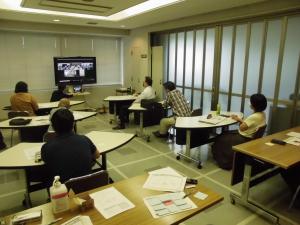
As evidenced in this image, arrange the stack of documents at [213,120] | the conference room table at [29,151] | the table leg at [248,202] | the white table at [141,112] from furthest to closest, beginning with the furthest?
the white table at [141,112], the stack of documents at [213,120], the table leg at [248,202], the conference room table at [29,151]

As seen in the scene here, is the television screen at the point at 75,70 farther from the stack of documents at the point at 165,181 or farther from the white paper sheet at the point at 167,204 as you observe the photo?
the white paper sheet at the point at 167,204

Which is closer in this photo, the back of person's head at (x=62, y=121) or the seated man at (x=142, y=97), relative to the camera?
the back of person's head at (x=62, y=121)

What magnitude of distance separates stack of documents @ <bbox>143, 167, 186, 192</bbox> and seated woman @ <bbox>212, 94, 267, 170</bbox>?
1699mm

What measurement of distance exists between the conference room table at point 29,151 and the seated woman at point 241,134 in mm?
1574

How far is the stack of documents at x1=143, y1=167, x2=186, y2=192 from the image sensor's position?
163cm

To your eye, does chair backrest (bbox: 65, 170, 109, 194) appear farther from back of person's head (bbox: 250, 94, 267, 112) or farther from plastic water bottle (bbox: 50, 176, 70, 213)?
back of person's head (bbox: 250, 94, 267, 112)

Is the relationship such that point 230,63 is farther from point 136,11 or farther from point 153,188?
point 153,188

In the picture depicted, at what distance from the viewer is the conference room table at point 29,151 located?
2.05 m

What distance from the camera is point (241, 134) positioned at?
3188 mm

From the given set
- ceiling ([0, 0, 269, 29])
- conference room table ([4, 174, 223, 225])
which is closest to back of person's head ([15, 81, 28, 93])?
ceiling ([0, 0, 269, 29])

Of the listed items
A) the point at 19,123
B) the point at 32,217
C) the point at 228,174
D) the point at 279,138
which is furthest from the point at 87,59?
the point at 32,217

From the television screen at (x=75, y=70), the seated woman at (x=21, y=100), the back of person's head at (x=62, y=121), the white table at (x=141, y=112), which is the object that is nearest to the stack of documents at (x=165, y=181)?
the back of person's head at (x=62, y=121)

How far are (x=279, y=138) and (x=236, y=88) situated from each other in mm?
1961

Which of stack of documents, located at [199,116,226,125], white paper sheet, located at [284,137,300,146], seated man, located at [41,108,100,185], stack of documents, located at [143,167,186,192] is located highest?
seated man, located at [41,108,100,185]
